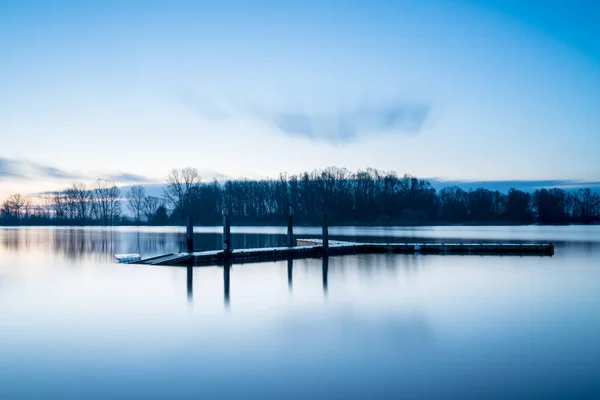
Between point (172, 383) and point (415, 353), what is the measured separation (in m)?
3.50

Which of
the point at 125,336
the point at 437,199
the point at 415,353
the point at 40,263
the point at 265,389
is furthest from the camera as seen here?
the point at 437,199

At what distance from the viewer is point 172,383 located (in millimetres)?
6078

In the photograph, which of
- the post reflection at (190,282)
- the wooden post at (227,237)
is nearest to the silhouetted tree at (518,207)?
the wooden post at (227,237)

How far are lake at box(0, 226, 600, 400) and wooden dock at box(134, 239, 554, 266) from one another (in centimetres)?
258

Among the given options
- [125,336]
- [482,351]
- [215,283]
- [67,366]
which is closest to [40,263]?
[215,283]

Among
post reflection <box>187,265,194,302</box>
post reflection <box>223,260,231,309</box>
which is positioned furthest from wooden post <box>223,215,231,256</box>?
post reflection <box>187,265,194,302</box>

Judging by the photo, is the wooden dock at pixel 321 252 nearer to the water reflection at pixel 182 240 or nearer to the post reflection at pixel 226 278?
the post reflection at pixel 226 278

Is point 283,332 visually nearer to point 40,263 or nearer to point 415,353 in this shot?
point 415,353

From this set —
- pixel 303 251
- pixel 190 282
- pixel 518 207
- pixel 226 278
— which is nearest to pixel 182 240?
pixel 303 251

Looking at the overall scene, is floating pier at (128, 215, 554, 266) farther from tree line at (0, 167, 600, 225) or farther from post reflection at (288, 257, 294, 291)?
tree line at (0, 167, 600, 225)

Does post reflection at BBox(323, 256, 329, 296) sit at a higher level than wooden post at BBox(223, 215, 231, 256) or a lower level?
lower

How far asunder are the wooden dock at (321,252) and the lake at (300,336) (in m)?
2.58

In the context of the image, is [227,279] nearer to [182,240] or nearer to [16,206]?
[182,240]

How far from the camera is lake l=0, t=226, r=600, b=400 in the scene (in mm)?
6020
